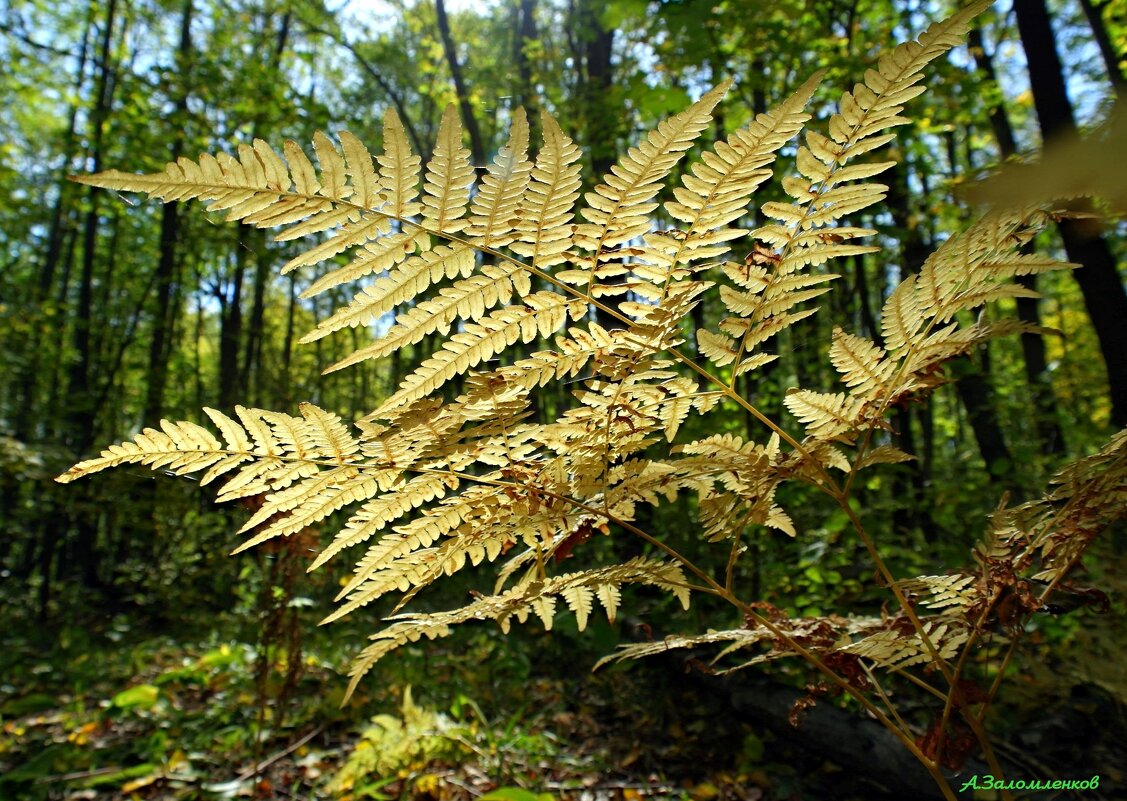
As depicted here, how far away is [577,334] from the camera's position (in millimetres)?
991

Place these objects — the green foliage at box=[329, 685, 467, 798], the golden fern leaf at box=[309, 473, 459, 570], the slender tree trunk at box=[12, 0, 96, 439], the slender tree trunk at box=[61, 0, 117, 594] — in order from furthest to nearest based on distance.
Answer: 1. the slender tree trunk at box=[12, 0, 96, 439]
2. the slender tree trunk at box=[61, 0, 117, 594]
3. the green foliage at box=[329, 685, 467, 798]
4. the golden fern leaf at box=[309, 473, 459, 570]

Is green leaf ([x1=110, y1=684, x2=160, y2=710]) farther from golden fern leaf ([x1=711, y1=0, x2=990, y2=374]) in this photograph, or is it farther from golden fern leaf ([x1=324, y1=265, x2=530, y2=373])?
golden fern leaf ([x1=711, y1=0, x2=990, y2=374])

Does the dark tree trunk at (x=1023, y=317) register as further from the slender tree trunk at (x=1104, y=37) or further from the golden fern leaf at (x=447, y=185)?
the golden fern leaf at (x=447, y=185)

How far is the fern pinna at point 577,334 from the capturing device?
843mm

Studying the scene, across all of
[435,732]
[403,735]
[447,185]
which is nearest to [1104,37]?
[447,185]

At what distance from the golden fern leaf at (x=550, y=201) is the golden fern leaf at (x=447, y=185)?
0.09 m

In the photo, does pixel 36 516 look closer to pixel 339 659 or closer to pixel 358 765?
pixel 339 659

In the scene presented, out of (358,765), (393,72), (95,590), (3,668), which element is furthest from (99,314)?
(358,765)

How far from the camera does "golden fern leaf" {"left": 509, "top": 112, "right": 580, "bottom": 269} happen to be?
890 millimetres

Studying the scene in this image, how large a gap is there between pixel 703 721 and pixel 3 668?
645cm

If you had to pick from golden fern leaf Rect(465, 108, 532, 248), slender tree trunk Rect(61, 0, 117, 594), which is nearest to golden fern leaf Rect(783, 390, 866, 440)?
golden fern leaf Rect(465, 108, 532, 248)

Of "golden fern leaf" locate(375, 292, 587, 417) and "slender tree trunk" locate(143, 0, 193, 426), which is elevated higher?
"slender tree trunk" locate(143, 0, 193, 426)

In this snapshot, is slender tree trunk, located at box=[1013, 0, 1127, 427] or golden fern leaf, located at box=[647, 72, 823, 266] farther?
slender tree trunk, located at box=[1013, 0, 1127, 427]

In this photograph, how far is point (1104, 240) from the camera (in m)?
2.68
